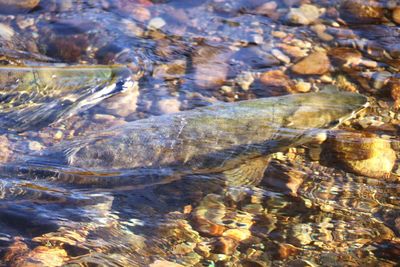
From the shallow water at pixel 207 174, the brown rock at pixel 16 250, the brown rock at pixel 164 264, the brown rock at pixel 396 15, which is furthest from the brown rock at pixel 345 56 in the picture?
the brown rock at pixel 16 250

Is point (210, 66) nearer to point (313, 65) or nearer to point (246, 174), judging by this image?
point (313, 65)

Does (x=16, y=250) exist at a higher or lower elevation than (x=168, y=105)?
lower

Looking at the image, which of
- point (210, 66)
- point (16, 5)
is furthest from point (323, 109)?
point (16, 5)

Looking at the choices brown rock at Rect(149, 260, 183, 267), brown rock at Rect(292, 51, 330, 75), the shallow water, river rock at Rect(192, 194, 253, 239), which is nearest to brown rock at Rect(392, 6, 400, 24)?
the shallow water

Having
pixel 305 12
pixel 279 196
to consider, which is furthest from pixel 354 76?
pixel 279 196

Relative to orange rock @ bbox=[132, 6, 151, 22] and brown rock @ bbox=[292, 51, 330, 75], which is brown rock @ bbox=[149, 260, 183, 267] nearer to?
brown rock @ bbox=[292, 51, 330, 75]

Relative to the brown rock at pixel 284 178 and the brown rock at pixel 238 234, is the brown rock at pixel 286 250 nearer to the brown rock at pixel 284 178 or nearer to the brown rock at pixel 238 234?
the brown rock at pixel 238 234
